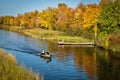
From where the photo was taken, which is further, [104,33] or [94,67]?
[104,33]

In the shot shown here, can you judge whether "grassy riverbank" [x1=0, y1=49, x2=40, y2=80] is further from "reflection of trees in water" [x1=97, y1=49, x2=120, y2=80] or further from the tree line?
the tree line

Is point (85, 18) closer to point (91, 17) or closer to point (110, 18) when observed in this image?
point (91, 17)

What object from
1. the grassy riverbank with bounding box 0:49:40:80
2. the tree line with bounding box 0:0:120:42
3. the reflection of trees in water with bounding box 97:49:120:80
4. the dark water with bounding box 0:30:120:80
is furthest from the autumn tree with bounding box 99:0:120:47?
the grassy riverbank with bounding box 0:49:40:80

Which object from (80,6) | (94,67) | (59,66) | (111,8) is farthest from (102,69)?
(80,6)

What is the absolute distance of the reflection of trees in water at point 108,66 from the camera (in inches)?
2282

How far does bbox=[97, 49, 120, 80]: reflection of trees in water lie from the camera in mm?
57975

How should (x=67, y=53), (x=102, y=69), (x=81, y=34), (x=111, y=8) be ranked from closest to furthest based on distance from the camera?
(x=102, y=69), (x=67, y=53), (x=111, y=8), (x=81, y=34)

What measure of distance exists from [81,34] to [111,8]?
1298 inches

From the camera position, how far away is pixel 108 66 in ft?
226

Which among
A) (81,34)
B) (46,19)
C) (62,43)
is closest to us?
(62,43)

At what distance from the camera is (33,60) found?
248 ft

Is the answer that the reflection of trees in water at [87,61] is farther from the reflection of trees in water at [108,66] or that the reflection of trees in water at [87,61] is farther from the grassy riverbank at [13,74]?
the grassy riverbank at [13,74]

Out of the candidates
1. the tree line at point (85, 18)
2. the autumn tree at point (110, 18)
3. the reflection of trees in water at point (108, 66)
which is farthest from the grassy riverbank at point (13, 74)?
the tree line at point (85, 18)

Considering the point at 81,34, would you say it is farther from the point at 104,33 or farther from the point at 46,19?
the point at 46,19
